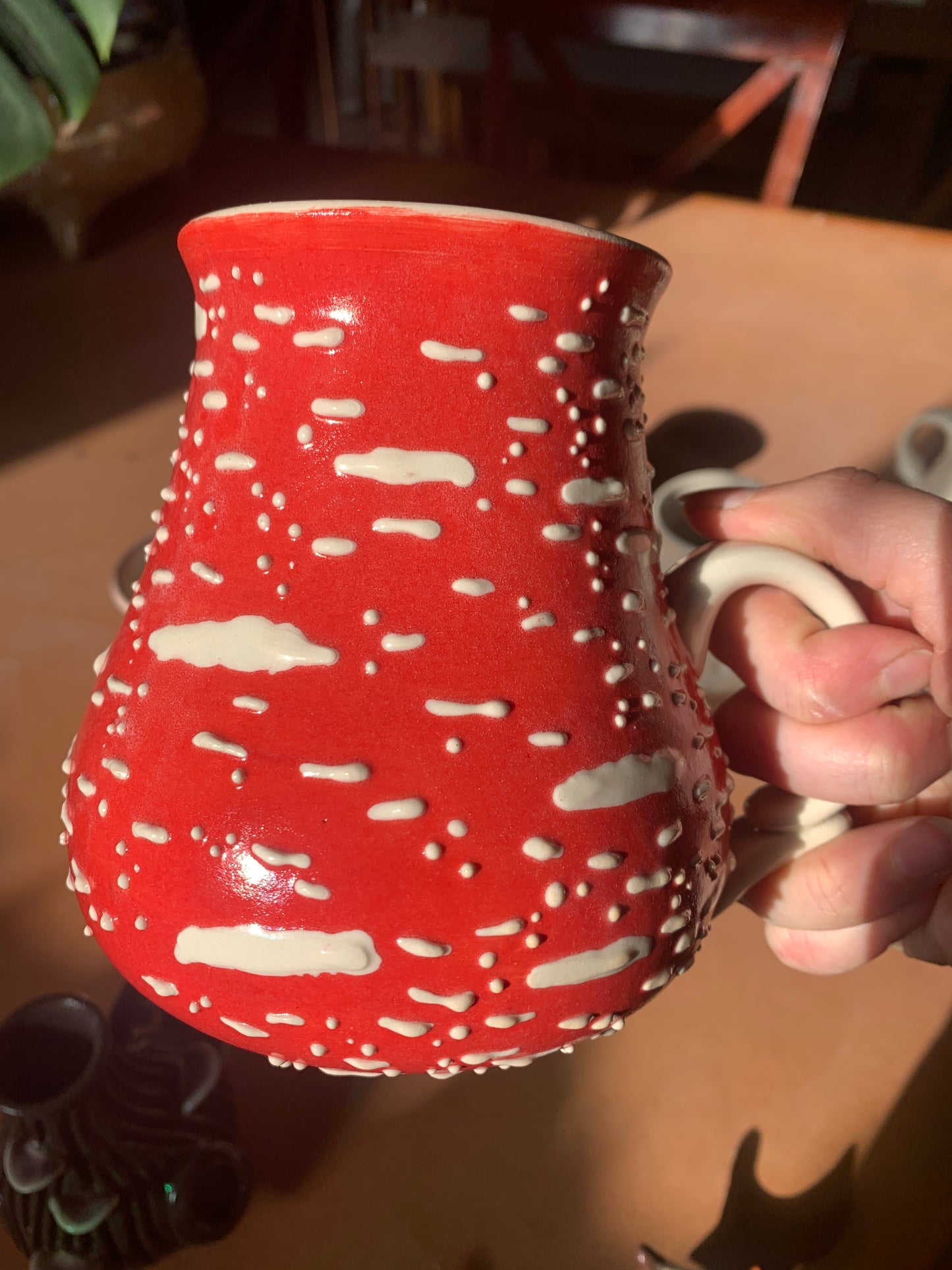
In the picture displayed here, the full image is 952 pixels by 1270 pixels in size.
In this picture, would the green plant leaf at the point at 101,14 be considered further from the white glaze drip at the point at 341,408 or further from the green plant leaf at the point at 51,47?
the white glaze drip at the point at 341,408

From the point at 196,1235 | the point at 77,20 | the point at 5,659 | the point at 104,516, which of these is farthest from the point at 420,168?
the point at 196,1235

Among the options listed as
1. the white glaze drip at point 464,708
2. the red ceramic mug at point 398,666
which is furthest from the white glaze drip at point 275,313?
the white glaze drip at point 464,708

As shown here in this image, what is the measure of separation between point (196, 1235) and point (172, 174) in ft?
2.88

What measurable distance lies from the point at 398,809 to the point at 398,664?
37mm

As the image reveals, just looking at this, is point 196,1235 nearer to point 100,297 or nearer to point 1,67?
point 1,67

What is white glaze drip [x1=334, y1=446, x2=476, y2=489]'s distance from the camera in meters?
0.22

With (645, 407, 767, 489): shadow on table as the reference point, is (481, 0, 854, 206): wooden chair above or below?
above

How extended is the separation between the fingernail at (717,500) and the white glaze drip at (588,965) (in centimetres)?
20

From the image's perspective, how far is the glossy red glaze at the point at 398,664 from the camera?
0.72 ft

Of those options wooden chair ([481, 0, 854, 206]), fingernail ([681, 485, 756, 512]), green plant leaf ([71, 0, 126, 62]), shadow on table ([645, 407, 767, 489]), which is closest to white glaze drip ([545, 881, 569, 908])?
fingernail ([681, 485, 756, 512])

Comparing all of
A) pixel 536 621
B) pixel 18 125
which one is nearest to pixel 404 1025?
pixel 536 621

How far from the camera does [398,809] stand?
0.72ft

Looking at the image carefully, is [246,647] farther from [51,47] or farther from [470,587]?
[51,47]

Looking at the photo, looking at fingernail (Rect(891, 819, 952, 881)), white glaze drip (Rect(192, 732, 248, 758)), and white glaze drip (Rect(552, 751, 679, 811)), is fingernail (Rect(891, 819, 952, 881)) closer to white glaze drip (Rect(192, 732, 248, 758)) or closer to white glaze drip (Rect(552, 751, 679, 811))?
white glaze drip (Rect(552, 751, 679, 811))
